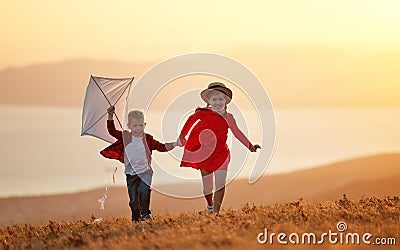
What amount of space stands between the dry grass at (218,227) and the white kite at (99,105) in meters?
1.86

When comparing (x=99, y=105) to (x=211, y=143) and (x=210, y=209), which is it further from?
(x=210, y=209)

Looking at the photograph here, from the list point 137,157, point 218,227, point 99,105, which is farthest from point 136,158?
point 218,227

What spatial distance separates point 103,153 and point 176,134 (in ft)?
4.95

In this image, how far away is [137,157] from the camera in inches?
651

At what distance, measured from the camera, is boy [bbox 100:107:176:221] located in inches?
650

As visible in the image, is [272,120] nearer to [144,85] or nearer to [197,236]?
[144,85]

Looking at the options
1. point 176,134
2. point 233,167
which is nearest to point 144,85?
point 176,134

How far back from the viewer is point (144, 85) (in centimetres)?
1711

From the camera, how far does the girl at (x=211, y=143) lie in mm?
16766

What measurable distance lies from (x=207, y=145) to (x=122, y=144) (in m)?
1.67

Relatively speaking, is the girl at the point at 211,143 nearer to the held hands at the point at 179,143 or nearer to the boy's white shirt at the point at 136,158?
the held hands at the point at 179,143

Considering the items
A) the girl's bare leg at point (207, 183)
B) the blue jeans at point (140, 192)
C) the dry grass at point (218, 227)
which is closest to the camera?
the dry grass at point (218, 227)

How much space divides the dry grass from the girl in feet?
2.14

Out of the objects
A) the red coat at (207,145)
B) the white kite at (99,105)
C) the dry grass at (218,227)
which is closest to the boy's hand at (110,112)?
the white kite at (99,105)
